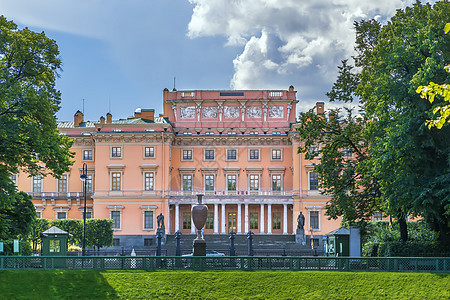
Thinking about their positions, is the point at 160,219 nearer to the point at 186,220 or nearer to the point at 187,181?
the point at 186,220

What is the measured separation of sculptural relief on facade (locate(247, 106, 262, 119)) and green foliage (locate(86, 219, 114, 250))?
21.0 metres

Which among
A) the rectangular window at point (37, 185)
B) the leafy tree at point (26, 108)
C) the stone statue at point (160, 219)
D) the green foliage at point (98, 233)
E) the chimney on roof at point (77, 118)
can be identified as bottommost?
the green foliage at point (98, 233)

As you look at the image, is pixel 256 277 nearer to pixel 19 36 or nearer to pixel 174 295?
pixel 174 295

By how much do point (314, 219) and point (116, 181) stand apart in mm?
21327

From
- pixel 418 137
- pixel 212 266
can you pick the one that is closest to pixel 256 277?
pixel 212 266

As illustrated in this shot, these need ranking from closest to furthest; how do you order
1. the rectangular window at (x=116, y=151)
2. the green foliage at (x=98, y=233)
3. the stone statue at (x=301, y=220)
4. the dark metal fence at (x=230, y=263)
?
the dark metal fence at (x=230, y=263)
the green foliage at (x=98, y=233)
the stone statue at (x=301, y=220)
the rectangular window at (x=116, y=151)

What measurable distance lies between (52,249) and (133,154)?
2979cm

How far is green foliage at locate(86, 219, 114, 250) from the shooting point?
5256 centimetres

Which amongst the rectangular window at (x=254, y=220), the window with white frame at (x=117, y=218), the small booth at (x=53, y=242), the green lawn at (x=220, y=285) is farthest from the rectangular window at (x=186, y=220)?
the green lawn at (x=220, y=285)

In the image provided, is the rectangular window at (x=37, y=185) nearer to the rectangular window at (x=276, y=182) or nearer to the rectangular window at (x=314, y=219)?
the rectangular window at (x=276, y=182)

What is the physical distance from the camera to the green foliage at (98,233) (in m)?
52.6

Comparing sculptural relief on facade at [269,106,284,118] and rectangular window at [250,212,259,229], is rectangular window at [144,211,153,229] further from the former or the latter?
sculptural relief on facade at [269,106,284,118]

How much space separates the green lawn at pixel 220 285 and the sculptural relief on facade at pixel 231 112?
4244 cm

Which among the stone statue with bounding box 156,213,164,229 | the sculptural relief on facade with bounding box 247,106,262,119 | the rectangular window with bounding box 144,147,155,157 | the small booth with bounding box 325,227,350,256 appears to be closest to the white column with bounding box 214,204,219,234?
the stone statue with bounding box 156,213,164,229
